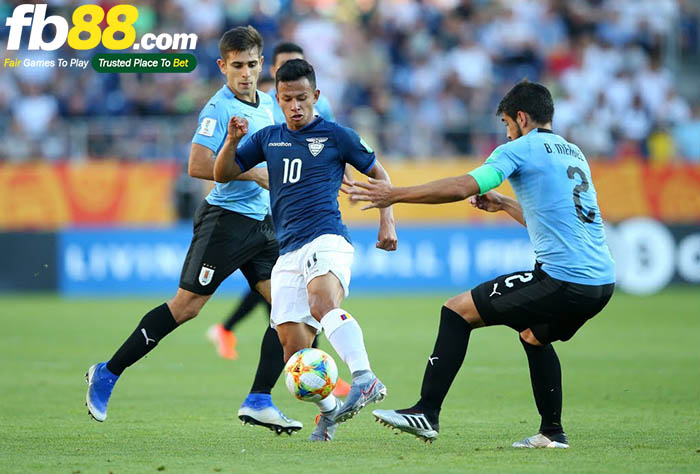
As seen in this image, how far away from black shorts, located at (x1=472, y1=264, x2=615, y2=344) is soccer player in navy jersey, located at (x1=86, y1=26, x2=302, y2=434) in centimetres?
172

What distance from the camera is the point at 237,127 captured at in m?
6.88

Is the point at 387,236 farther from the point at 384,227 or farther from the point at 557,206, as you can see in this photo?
the point at 557,206

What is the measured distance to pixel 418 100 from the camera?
22.2 meters

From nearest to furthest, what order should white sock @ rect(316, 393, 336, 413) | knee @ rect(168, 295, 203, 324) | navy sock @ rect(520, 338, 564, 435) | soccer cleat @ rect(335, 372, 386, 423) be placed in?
1. soccer cleat @ rect(335, 372, 386, 423)
2. navy sock @ rect(520, 338, 564, 435)
3. white sock @ rect(316, 393, 336, 413)
4. knee @ rect(168, 295, 203, 324)

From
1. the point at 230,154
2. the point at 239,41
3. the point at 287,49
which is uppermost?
the point at 287,49

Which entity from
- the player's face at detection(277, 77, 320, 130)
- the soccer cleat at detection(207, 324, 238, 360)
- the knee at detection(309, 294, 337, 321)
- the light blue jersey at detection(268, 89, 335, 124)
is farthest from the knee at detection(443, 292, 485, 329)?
the soccer cleat at detection(207, 324, 238, 360)

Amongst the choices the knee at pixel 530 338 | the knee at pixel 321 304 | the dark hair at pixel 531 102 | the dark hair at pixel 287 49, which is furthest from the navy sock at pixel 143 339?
the dark hair at pixel 287 49

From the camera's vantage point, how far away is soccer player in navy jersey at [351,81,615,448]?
650 centimetres

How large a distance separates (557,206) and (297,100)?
174 cm

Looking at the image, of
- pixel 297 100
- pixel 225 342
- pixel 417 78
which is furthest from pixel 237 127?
pixel 417 78

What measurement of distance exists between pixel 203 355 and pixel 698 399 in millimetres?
5631

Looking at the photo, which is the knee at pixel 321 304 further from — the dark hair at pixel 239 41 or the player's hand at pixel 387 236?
the dark hair at pixel 239 41

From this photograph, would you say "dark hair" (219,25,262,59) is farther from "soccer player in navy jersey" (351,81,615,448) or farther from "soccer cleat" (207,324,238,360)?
"soccer cleat" (207,324,238,360)

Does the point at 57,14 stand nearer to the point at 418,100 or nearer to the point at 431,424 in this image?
the point at 418,100
